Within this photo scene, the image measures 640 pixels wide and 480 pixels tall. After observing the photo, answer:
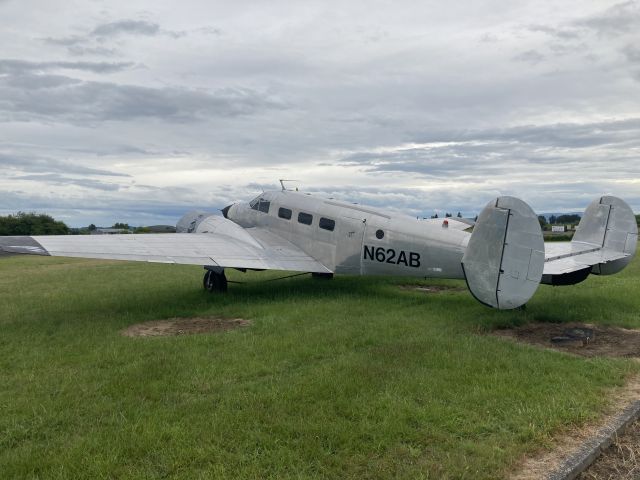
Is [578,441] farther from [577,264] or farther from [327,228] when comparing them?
[327,228]

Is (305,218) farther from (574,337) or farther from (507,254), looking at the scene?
(574,337)

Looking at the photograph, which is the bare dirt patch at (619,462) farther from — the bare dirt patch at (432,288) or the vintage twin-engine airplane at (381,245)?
the bare dirt patch at (432,288)

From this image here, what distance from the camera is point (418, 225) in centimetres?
1325

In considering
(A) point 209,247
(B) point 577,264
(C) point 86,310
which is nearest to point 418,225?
(B) point 577,264

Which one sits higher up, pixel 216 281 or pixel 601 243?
pixel 601 243

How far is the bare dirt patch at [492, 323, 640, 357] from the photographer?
849cm

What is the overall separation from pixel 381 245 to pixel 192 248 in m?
5.72

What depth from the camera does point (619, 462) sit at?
4711mm

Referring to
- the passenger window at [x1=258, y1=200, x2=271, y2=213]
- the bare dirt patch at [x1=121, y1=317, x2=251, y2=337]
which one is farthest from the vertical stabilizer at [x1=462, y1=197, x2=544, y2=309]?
the passenger window at [x1=258, y1=200, x2=271, y2=213]

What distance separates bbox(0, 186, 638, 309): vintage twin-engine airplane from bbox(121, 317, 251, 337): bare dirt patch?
1800mm

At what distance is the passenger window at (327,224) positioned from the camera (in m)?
15.0

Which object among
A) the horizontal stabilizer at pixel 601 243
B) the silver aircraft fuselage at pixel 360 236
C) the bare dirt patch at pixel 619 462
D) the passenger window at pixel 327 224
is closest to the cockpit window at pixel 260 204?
the silver aircraft fuselage at pixel 360 236

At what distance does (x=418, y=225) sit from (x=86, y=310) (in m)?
9.55

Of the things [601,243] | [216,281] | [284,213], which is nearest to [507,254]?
[601,243]
